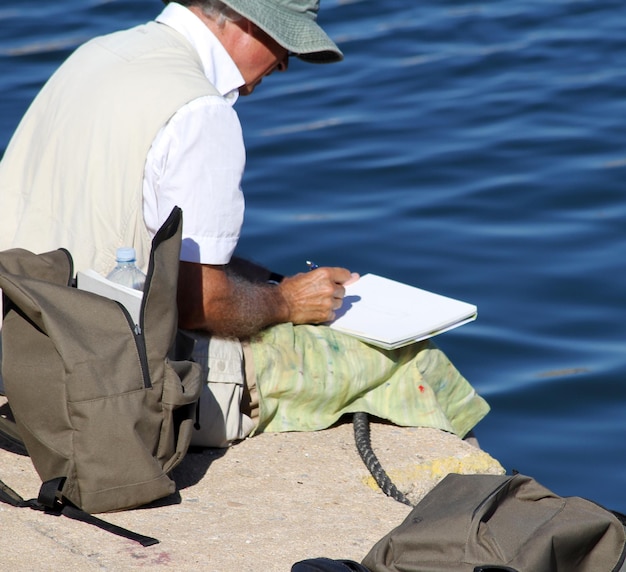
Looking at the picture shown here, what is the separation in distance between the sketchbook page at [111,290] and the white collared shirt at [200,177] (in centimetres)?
19

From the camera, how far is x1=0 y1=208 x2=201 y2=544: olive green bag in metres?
2.50

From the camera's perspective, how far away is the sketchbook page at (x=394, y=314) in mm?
3209

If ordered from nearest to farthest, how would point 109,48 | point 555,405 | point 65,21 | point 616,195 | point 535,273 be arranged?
point 109,48, point 555,405, point 535,273, point 616,195, point 65,21

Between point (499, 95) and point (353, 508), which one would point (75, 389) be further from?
point (499, 95)

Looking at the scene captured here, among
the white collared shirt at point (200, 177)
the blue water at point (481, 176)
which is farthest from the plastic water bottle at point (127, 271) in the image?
the blue water at point (481, 176)

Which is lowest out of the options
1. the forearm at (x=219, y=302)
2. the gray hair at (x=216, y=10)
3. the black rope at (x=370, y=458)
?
the black rope at (x=370, y=458)

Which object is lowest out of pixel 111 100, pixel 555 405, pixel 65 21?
pixel 555 405

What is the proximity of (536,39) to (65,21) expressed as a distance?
3.81 m

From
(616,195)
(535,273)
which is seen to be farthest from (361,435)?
(616,195)

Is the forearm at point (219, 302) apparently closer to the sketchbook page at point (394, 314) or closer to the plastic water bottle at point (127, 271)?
the plastic water bottle at point (127, 271)

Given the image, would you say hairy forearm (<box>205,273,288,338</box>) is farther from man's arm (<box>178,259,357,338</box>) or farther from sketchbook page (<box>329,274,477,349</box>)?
sketchbook page (<box>329,274,477,349</box>)

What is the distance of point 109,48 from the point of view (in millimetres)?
3006

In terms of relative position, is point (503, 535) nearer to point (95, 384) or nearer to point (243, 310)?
point (95, 384)

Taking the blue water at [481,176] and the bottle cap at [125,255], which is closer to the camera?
the bottle cap at [125,255]
